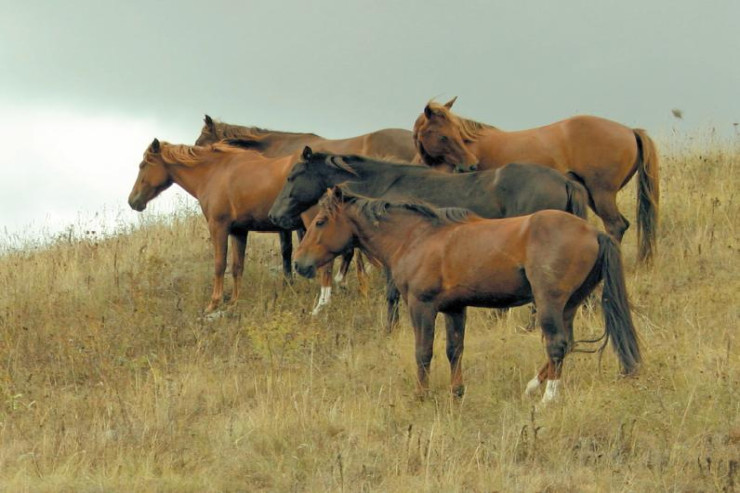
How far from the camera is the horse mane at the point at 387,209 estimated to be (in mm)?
9672

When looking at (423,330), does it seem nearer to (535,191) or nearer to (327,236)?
(327,236)

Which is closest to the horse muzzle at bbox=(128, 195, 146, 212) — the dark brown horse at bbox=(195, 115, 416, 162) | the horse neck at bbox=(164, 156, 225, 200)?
the horse neck at bbox=(164, 156, 225, 200)

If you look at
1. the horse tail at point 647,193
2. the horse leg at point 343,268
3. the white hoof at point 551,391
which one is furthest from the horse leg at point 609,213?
the white hoof at point 551,391

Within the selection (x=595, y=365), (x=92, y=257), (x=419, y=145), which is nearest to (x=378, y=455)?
(x=595, y=365)

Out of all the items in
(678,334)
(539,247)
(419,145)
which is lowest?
(678,334)

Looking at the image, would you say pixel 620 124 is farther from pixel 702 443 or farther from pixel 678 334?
pixel 702 443

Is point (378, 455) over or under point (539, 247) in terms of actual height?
under

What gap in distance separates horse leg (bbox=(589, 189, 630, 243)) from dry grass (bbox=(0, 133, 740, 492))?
60 centimetres

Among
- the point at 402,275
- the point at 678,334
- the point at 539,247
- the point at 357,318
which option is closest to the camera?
the point at 539,247

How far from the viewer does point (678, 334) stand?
1083 centimetres

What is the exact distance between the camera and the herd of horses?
8953mm

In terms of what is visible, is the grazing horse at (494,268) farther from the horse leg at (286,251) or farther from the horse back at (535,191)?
the horse leg at (286,251)

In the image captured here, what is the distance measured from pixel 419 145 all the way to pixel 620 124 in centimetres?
233

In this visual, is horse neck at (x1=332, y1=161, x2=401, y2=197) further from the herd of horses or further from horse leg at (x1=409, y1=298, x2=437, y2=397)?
horse leg at (x1=409, y1=298, x2=437, y2=397)
